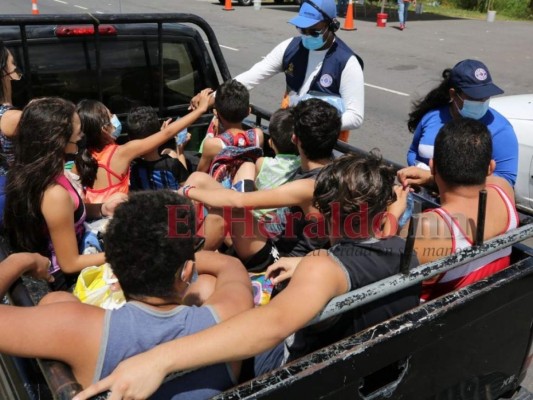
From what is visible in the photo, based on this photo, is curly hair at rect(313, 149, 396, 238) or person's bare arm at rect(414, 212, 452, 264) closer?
curly hair at rect(313, 149, 396, 238)

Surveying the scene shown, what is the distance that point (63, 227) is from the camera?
2.58 m

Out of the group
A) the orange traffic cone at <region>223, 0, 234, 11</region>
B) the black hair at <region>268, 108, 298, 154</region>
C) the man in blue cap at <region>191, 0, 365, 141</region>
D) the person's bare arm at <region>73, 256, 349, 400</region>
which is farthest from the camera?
the orange traffic cone at <region>223, 0, 234, 11</region>

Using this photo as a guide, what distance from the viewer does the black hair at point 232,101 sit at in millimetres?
3605

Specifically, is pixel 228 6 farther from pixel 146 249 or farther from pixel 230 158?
pixel 146 249

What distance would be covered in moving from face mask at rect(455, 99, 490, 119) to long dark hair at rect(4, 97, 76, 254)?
2.15m

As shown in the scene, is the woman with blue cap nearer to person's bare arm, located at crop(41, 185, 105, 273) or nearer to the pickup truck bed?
the pickup truck bed

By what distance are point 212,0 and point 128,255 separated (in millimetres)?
26068

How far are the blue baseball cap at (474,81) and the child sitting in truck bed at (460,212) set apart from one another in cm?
94

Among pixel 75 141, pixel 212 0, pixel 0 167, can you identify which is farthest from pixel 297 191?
pixel 212 0

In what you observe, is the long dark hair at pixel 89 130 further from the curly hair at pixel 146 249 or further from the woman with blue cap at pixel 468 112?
the woman with blue cap at pixel 468 112

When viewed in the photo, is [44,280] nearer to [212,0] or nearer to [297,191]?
[297,191]

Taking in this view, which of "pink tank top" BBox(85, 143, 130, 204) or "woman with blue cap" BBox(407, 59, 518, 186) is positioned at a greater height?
"woman with blue cap" BBox(407, 59, 518, 186)

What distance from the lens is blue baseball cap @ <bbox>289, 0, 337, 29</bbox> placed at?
399 cm

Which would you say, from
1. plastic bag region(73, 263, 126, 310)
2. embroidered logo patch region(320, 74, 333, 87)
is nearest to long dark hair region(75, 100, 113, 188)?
→ plastic bag region(73, 263, 126, 310)
